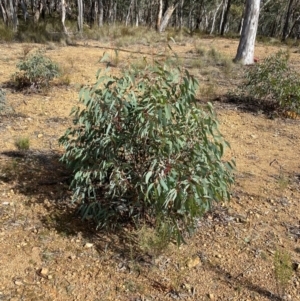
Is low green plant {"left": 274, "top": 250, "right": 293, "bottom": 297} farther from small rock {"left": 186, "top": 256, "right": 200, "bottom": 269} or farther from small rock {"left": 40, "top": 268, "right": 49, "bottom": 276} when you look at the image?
small rock {"left": 40, "top": 268, "right": 49, "bottom": 276}

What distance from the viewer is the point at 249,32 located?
9023mm

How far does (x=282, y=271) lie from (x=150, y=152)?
1.23 metres

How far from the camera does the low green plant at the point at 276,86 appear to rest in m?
5.82

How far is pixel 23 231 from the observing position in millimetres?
2867

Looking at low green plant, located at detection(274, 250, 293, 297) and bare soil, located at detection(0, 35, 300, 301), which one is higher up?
low green plant, located at detection(274, 250, 293, 297)

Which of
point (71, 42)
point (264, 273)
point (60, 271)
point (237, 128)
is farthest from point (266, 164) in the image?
point (71, 42)

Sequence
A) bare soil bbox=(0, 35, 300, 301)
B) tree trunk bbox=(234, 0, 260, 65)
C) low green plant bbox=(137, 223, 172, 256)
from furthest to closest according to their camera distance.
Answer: tree trunk bbox=(234, 0, 260, 65) < low green plant bbox=(137, 223, 172, 256) < bare soil bbox=(0, 35, 300, 301)

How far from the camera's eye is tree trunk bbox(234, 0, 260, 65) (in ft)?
29.2

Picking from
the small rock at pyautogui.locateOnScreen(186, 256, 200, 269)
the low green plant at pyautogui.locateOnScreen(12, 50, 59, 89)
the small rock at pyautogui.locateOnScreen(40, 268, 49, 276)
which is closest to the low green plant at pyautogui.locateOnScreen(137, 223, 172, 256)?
the small rock at pyautogui.locateOnScreen(186, 256, 200, 269)

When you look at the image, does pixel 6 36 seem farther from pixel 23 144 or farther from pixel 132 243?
pixel 132 243

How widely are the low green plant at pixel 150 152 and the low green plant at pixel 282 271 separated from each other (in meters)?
0.61

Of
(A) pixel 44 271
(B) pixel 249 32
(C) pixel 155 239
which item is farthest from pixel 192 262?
(B) pixel 249 32

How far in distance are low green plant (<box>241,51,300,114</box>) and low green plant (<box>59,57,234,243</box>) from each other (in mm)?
3465

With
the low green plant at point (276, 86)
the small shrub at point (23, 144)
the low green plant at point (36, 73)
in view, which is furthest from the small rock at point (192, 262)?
the low green plant at point (36, 73)
